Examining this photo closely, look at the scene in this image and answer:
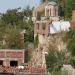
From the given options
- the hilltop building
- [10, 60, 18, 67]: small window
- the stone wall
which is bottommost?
[10, 60, 18, 67]: small window

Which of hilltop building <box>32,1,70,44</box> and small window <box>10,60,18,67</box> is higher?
hilltop building <box>32,1,70,44</box>

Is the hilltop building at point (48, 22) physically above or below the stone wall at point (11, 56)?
above

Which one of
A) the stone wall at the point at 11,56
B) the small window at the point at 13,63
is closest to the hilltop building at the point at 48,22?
the stone wall at the point at 11,56

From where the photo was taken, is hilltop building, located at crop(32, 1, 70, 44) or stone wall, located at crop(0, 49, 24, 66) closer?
hilltop building, located at crop(32, 1, 70, 44)

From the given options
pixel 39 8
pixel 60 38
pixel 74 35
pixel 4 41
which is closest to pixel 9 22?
pixel 39 8

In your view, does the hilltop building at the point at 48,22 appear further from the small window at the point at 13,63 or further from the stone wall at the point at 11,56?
the small window at the point at 13,63

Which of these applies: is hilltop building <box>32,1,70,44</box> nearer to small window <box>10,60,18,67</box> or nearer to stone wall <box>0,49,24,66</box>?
stone wall <box>0,49,24,66</box>

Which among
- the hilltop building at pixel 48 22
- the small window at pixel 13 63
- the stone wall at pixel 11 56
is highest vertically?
the hilltop building at pixel 48 22

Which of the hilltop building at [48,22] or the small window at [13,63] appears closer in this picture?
the hilltop building at [48,22]

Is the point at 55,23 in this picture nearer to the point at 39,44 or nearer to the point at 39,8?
the point at 39,44

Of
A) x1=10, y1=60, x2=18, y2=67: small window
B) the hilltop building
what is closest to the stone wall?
x1=10, y1=60, x2=18, y2=67: small window

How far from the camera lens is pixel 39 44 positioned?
49.7 meters

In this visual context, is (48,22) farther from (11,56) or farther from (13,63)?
(13,63)

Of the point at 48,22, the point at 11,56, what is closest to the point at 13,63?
the point at 11,56
